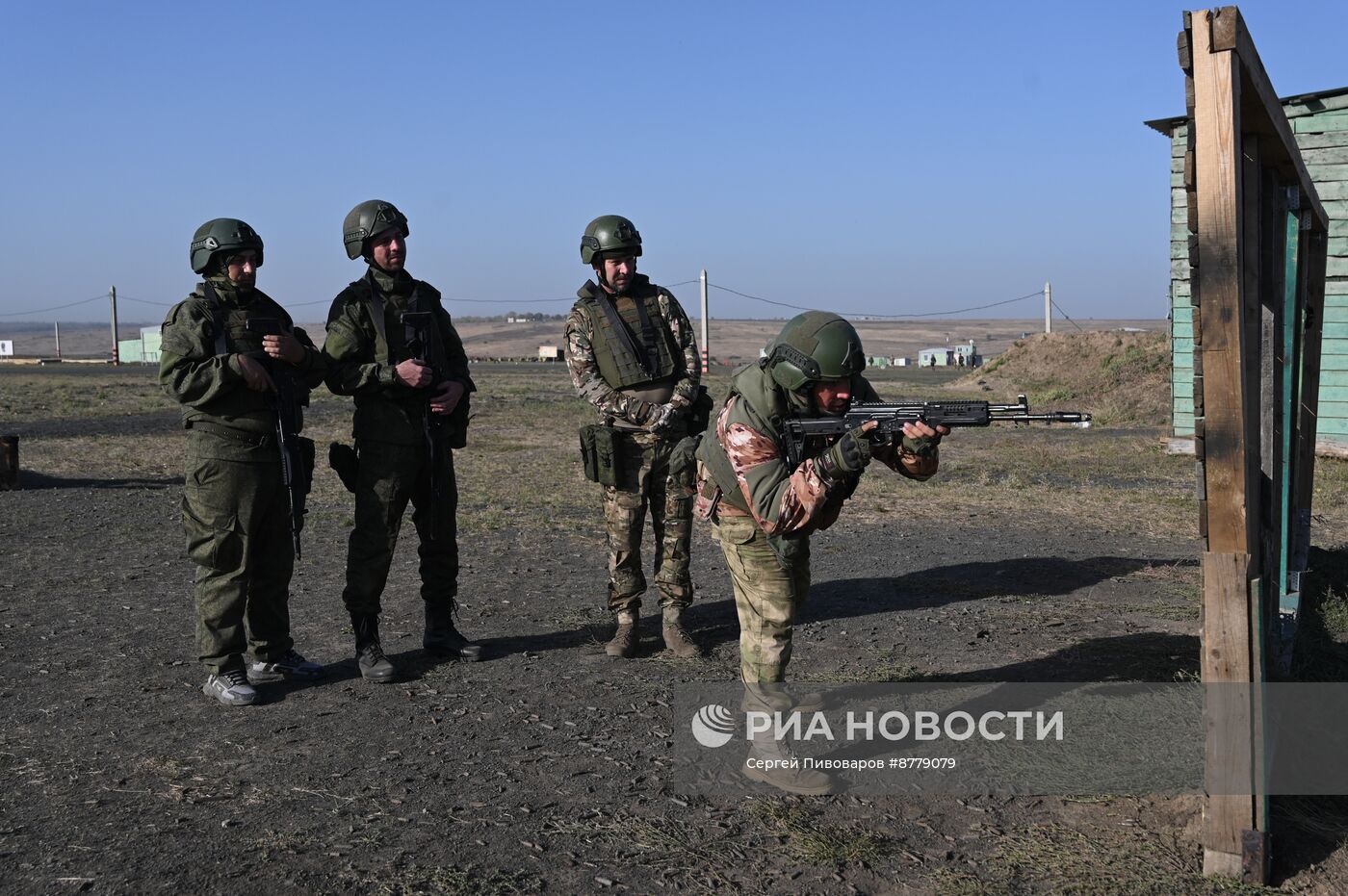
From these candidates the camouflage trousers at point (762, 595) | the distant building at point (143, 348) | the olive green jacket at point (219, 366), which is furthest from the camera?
the distant building at point (143, 348)

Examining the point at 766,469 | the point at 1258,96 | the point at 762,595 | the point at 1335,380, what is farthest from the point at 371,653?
the point at 1335,380

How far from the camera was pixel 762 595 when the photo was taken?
4.65 meters

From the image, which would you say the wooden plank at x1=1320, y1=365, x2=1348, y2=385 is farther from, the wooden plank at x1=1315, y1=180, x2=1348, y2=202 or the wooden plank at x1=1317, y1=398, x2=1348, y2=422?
the wooden plank at x1=1315, y1=180, x2=1348, y2=202

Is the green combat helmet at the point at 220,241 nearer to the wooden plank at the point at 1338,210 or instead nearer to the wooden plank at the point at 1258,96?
the wooden plank at the point at 1258,96

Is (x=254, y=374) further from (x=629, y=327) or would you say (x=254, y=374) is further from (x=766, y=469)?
(x=766, y=469)

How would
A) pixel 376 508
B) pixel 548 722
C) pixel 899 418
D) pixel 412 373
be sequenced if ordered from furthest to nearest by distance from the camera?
pixel 376 508 → pixel 412 373 → pixel 548 722 → pixel 899 418

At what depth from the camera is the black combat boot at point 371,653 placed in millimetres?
5961

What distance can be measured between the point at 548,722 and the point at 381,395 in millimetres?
1870

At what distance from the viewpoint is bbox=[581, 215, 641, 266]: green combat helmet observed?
6.39m

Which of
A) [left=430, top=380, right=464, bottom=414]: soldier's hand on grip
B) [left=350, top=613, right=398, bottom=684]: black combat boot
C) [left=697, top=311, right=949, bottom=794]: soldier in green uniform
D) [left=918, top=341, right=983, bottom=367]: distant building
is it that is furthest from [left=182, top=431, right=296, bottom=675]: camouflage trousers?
[left=918, top=341, right=983, bottom=367]: distant building

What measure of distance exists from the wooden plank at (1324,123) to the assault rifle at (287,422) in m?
12.8

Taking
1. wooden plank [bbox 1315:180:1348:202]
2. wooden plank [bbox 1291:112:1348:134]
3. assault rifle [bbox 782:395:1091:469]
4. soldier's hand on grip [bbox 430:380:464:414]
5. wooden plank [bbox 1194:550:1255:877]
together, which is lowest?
wooden plank [bbox 1194:550:1255:877]

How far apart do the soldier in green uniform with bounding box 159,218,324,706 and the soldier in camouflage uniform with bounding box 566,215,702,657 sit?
1.57m

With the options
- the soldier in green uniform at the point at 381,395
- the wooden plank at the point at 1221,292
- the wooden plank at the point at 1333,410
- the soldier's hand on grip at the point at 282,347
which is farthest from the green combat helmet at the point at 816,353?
the wooden plank at the point at 1333,410
